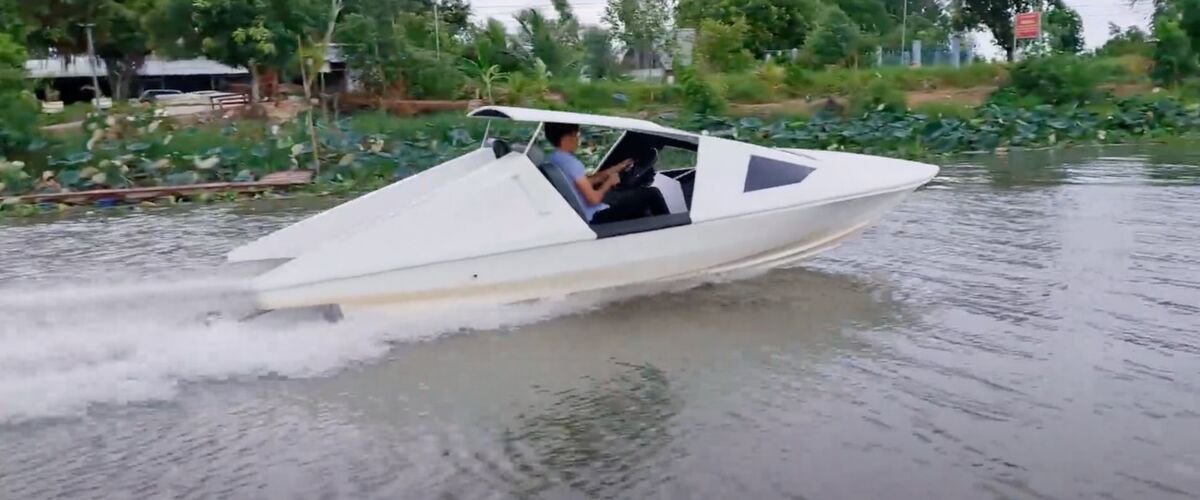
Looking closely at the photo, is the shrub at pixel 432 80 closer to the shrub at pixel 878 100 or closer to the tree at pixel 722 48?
the tree at pixel 722 48

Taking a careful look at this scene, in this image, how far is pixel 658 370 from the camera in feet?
24.4

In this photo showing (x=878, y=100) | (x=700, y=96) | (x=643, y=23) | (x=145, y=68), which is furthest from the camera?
(x=643, y=23)

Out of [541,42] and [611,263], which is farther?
[541,42]

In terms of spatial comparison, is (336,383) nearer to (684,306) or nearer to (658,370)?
(658,370)

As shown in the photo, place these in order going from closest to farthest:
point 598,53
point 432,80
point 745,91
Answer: point 745,91
point 432,80
point 598,53

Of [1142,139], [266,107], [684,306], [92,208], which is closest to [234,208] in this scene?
[92,208]

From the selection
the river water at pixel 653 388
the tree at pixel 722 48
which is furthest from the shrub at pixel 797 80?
the river water at pixel 653 388

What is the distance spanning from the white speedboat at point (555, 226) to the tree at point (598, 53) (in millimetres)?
34082

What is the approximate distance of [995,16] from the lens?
52.9 metres

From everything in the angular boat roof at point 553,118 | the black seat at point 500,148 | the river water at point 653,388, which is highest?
the angular boat roof at point 553,118

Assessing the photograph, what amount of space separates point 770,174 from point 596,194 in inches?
54.3

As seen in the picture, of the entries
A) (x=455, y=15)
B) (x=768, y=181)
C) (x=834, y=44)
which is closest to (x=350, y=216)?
(x=768, y=181)

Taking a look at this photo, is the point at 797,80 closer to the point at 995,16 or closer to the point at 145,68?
the point at 995,16

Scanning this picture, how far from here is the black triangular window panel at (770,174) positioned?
363 inches
